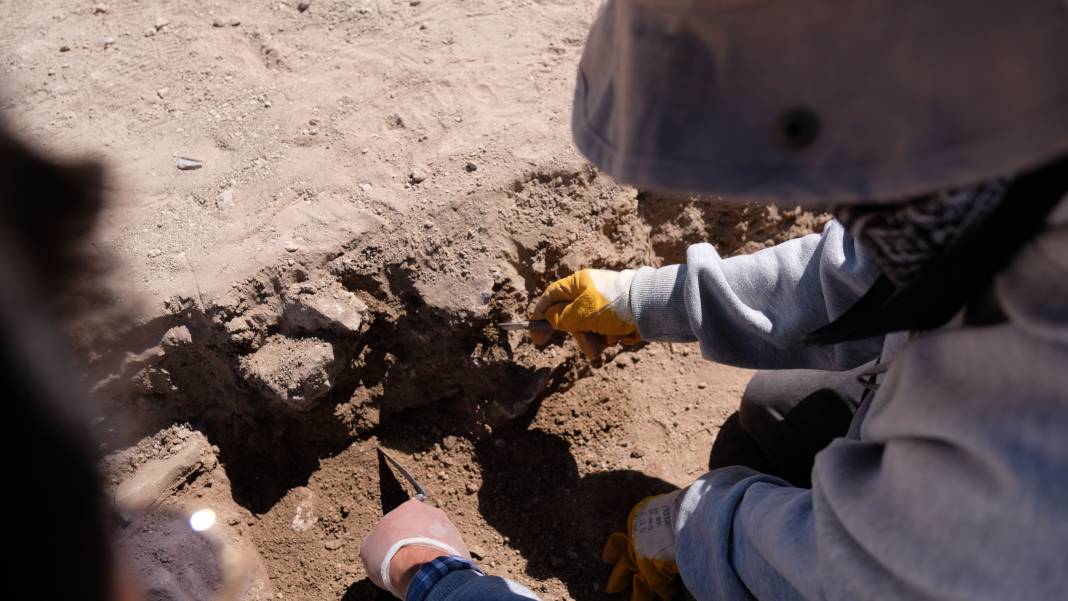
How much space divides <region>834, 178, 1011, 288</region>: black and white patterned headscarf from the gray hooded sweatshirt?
0.06m

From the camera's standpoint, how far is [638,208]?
2.05 m

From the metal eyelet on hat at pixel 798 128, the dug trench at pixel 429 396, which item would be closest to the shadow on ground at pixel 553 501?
the dug trench at pixel 429 396

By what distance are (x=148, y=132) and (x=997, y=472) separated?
2.16 metres

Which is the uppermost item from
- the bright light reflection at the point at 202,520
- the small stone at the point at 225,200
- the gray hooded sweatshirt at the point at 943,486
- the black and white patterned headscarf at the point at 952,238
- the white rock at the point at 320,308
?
the black and white patterned headscarf at the point at 952,238

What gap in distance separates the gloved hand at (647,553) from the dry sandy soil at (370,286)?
0.28 ft

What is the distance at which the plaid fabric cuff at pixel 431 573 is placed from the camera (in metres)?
1.57

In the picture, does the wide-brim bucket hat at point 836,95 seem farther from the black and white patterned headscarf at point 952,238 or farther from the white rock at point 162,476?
the white rock at point 162,476

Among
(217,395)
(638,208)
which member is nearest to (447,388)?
(217,395)

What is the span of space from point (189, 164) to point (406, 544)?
1166mm

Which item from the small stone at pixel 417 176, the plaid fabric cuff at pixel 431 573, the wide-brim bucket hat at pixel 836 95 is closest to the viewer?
the wide-brim bucket hat at pixel 836 95

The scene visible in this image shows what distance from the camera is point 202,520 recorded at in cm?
189

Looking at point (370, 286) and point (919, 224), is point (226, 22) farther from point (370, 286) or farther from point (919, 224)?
point (919, 224)

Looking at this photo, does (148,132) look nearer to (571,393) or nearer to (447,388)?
(447,388)

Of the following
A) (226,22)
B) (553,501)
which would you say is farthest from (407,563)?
(226,22)
